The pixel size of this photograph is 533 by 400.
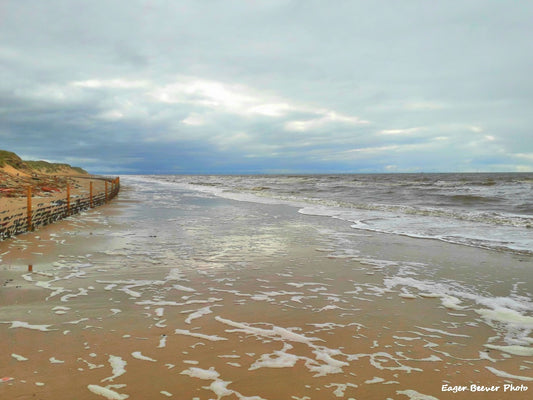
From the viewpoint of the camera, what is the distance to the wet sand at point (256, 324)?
311 centimetres

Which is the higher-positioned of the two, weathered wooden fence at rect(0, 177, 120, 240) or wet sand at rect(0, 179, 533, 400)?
weathered wooden fence at rect(0, 177, 120, 240)

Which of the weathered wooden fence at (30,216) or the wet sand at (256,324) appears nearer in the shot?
the wet sand at (256,324)

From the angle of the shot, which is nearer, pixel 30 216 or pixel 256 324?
pixel 256 324

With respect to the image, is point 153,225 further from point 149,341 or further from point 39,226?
point 149,341

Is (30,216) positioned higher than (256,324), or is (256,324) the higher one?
(30,216)

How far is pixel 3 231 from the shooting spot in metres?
9.58

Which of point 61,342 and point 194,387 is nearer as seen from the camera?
point 194,387

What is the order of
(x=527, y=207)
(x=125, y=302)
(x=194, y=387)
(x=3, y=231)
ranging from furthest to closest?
(x=527, y=207) → (x=3, y=231) → (x=125, y=302) → (x=194, y=387)

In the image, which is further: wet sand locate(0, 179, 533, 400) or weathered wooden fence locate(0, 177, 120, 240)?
weathered wooden fence locate(0, 177, 120, 240)

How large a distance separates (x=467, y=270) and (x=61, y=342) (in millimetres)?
7155

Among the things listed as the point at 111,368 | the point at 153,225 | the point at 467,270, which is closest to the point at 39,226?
the point at 153,225

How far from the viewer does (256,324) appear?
440 cm

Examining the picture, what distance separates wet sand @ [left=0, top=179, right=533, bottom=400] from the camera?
311 cm

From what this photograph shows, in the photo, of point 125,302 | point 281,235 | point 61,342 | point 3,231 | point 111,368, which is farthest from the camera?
point 281,235
